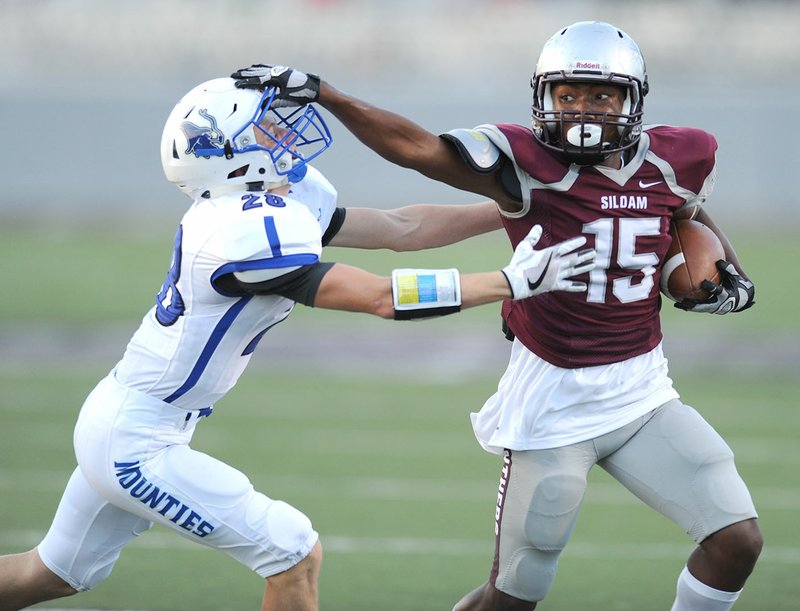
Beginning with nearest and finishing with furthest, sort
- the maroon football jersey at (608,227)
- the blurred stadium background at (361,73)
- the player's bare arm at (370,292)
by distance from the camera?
the player's bare arm at (370,292) → the maroon football jersey at (608,227) → the blurred stadium background at (361,73)

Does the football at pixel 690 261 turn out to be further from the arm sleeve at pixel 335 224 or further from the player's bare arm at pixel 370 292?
the arm sleeve at pixel 335 224

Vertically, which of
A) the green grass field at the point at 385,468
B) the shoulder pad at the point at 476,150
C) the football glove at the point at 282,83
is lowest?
the green grass field at the point at 385,468

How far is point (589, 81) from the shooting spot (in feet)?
13.7

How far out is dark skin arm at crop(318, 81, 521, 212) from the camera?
417 centimetres

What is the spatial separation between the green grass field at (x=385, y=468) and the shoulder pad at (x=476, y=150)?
2.07 m

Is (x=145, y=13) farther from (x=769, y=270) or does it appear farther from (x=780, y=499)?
(x=780, y=499)

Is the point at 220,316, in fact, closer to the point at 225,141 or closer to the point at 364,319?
the point at 225,141

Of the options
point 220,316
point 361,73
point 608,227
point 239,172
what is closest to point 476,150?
point 608,227

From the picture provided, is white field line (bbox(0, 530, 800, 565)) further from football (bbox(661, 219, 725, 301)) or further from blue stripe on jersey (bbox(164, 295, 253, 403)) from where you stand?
blue stripe on jersey (bbox(164, 295, 253, 403))

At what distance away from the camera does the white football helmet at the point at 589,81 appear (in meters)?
4.14

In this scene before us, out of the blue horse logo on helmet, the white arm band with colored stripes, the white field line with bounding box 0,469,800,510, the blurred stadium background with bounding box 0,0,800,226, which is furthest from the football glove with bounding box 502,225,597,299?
the blurred stadium background with bounding box 0,0,800,226

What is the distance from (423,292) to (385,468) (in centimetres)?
438

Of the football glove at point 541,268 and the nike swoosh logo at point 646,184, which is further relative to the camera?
the nike swoosh logo at point 646,184

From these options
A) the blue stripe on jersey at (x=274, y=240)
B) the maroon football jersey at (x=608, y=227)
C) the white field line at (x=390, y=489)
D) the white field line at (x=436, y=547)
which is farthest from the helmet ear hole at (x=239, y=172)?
the white field line at (x=390, y=489)
